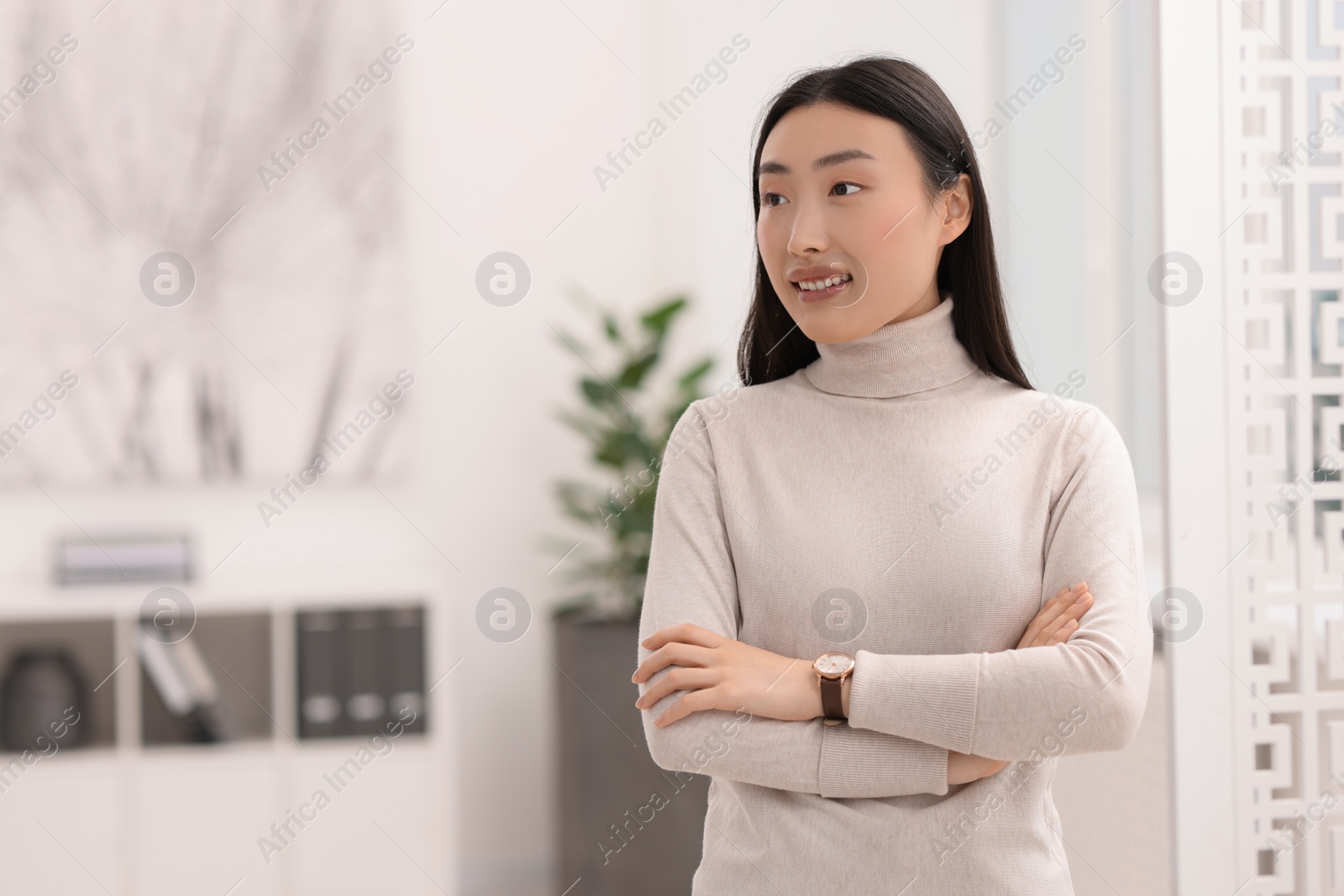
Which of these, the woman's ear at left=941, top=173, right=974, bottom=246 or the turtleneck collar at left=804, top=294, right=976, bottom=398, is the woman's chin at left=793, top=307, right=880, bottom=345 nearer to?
the turtleneck collar at left=804, top=294, right=976, bottom=398

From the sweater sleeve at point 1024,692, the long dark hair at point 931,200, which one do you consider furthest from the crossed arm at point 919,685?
the long dark hair at point 931,200

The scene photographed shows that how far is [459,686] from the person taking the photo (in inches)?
135

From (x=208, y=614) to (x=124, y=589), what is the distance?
0.22 metres

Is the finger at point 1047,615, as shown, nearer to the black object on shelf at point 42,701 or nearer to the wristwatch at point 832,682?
the wristwatch at point 832,682

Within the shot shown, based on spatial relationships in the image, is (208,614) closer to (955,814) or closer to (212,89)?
(212,89)

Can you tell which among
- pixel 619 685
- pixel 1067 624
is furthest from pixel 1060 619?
pixel 619 685

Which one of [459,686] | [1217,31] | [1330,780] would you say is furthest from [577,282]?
[1330,780]

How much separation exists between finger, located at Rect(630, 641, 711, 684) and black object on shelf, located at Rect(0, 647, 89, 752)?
2.36 m

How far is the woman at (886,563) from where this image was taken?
108cm

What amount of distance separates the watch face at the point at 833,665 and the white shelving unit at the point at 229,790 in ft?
6.58

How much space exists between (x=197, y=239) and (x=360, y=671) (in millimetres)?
1368

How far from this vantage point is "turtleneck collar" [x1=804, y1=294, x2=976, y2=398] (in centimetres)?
122

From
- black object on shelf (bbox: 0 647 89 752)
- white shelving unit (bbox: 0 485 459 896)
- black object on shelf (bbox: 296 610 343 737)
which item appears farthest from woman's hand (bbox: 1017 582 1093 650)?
black object on shelf (bbox: 0 647 89 752)

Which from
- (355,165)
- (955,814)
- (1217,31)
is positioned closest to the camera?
(955,814)
